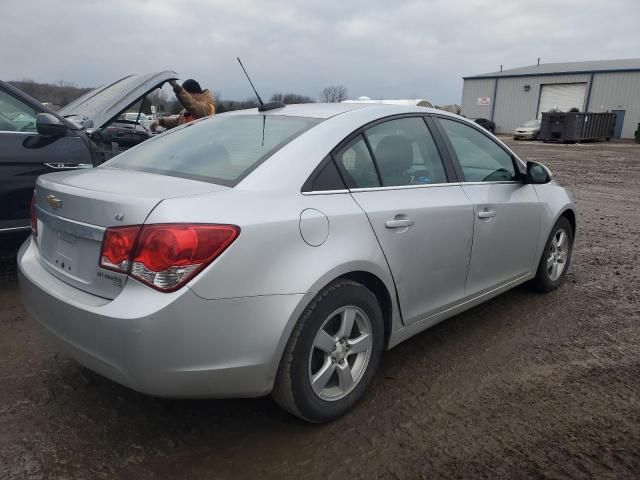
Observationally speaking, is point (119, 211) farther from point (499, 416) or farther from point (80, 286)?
point (499, 416)

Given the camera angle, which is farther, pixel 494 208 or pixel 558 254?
pixel 558 254

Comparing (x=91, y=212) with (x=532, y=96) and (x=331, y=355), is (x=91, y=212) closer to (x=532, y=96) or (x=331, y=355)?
(x=331, y=355)

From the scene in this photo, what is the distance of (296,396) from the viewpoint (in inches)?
89.7

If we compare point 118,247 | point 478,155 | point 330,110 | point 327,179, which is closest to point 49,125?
point 330,110

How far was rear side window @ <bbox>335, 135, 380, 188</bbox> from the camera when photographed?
255 cm

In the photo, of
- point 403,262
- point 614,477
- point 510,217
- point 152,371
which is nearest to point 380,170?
point 403,262

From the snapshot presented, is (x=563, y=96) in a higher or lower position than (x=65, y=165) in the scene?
higher

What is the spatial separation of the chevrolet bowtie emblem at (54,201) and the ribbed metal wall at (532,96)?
40.4 meters

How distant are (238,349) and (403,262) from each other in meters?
1.04

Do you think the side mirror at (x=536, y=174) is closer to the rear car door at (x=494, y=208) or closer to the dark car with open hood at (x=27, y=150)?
the rear car door at (x=494, y=208)

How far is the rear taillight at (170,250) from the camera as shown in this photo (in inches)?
76.0

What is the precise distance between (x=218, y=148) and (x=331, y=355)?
1.23 m

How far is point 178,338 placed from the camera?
6.36 ft

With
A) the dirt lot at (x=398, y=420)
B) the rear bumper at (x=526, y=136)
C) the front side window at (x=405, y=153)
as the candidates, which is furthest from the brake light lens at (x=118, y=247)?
the rear bumper at (x=526, y=136)
